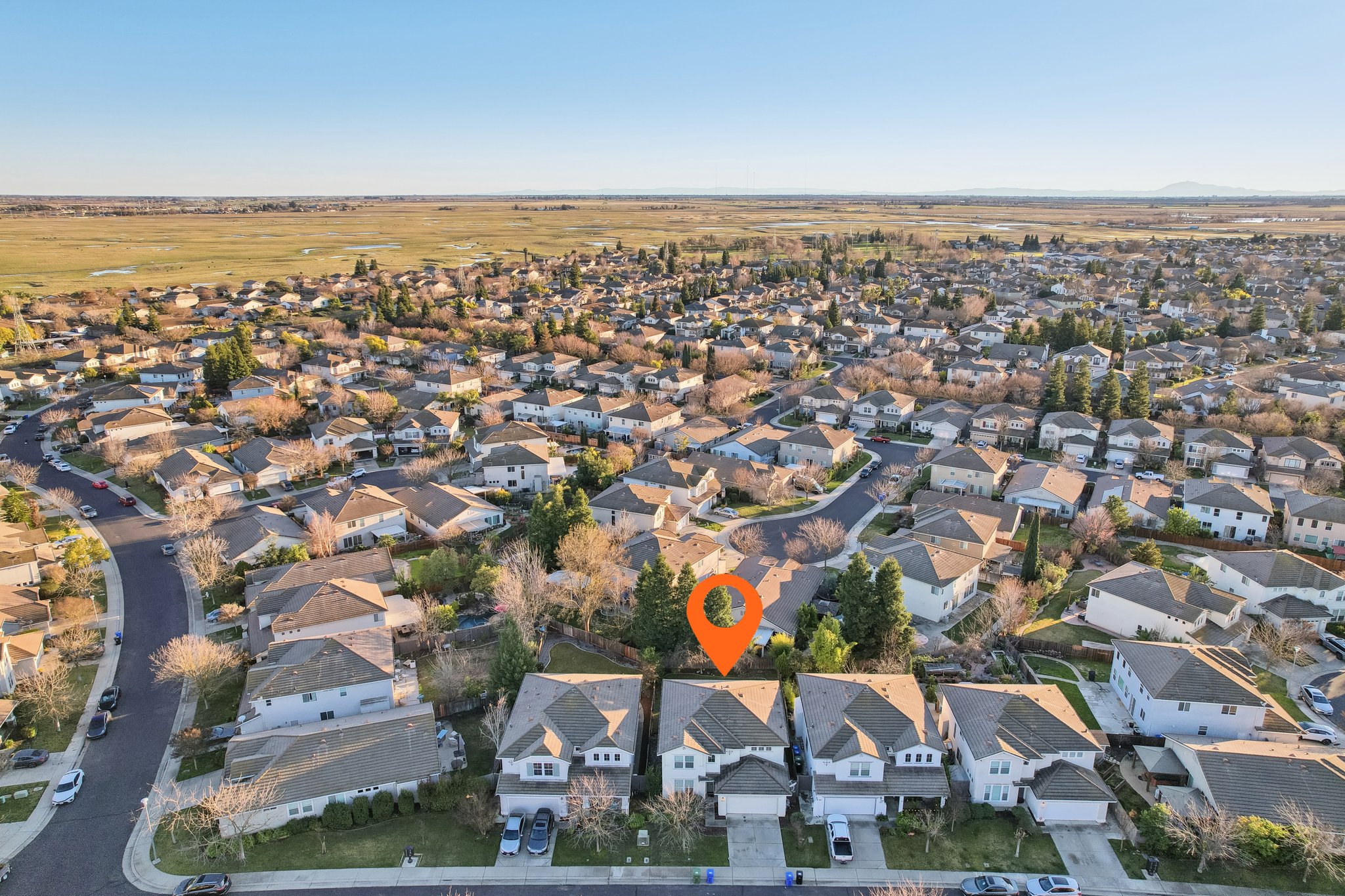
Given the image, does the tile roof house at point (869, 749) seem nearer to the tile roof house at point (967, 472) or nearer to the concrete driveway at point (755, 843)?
the concrete driveway at point (755, 843)

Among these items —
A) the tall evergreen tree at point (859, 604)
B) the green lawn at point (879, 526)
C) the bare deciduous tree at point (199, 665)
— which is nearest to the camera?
the bare deciduous tree at point (199, 665)

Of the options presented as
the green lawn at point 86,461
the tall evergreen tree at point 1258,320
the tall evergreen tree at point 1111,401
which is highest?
the tall evergreen tree at point 1258,320

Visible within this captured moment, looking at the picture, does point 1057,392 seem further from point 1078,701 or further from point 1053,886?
point 1053,886

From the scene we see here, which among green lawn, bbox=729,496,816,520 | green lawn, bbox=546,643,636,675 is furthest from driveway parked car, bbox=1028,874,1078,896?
green lawn, bbox=729,496,816,520

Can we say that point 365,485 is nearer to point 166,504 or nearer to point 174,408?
point 166,504

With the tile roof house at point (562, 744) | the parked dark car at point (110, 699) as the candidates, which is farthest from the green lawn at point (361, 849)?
the parked dark car at point (110, 699)

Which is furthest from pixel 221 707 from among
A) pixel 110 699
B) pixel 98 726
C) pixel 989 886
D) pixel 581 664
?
pixel 989 886

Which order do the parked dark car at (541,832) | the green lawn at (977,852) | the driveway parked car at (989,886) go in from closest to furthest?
the driveway parked car at (989,886)
the green lawn at (977,852)
the parked dark car at (541,832)

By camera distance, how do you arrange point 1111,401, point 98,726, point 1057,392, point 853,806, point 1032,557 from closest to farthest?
point 853,806 → point 98,726 → point 1032,557 → point 1111,401 → point 1057,392
